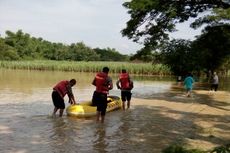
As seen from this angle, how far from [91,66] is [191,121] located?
47.9 metres

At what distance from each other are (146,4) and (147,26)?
1.95m

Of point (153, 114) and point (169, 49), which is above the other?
point (169, 49)

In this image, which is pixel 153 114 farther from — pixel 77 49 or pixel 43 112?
pixel 77 49

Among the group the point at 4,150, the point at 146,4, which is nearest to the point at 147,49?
the point at 146,4

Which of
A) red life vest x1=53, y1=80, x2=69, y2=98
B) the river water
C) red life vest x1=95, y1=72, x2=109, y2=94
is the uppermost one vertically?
red life vest x1=95, y1=72, x2=109, y2=94

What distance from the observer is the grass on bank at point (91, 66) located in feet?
183

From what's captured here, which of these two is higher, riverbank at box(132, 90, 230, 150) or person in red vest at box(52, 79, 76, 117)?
person in red vest at box(52, 79, 76, 117)

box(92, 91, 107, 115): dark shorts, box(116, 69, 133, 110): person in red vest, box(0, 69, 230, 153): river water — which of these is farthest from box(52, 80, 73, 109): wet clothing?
box(116, 69, 133, 110): person in red vest

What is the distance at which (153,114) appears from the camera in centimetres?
1669

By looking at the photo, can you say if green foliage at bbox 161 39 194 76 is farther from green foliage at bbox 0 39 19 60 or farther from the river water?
green foliage at bbox 0 39 19 60

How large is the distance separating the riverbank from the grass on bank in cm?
3083

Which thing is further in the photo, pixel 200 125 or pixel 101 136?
pixel 200 125

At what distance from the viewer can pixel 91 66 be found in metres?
62.3

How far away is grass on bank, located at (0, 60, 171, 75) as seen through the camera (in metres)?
55.7
